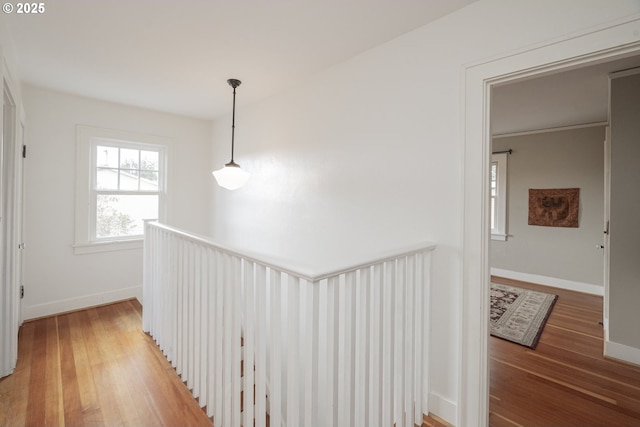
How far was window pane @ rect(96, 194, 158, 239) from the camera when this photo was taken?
3.47m

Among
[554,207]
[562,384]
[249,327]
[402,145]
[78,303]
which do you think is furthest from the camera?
[554,207]

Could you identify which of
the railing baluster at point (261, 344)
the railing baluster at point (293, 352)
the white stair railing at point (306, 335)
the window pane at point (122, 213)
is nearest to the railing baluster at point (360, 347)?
the white stair railing at point (306, 335)

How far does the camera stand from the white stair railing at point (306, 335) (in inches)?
44.1

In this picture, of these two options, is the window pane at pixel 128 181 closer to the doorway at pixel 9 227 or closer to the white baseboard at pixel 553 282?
the doorway at pixel 9 227

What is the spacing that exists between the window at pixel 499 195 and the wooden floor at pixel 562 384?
83.8 inches

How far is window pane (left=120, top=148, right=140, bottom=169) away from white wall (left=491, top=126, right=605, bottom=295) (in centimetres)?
558

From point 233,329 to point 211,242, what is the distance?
49cm

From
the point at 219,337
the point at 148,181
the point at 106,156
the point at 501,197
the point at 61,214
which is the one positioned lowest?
the point at 219,337

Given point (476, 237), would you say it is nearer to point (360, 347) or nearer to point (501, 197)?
point (360, 347)

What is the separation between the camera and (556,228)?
4.32 metres

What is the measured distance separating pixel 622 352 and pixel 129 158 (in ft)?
17.8

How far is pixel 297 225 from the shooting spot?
2855mm

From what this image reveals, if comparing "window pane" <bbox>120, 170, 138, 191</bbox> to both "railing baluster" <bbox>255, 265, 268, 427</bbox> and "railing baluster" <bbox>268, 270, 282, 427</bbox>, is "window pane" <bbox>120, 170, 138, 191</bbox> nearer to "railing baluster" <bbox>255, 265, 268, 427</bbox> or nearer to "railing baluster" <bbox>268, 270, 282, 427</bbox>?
"railing baluster" <bbox>255, 265, 268, 427</bbox>

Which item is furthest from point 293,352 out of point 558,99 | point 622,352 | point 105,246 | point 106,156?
point 558,99
